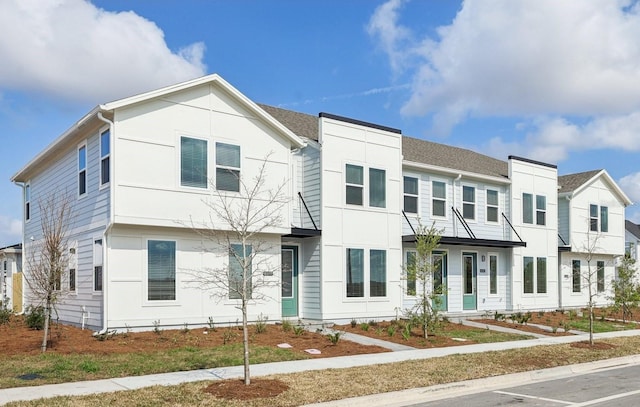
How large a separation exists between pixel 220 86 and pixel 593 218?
22.1 m

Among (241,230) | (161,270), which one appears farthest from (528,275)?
(161,270)

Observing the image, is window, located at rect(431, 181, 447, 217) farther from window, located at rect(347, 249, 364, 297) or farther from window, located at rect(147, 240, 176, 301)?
window, located at rect(147, 240, 176, 301)

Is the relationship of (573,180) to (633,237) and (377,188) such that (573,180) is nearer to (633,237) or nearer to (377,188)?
(377,188)

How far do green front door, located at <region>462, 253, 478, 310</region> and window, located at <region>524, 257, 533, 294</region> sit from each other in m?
3.14

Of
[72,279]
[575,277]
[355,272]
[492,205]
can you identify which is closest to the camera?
[72,279]

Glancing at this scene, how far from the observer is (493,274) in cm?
2705

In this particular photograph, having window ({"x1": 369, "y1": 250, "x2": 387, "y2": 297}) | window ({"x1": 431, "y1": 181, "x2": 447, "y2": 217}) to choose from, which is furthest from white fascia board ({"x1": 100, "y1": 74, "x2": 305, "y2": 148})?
window ({"x1": 431, "y1": 181, "x2": 447, "y2": 217})

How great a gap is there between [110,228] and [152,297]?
7.01ft

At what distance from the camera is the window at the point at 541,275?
28766 millimetres

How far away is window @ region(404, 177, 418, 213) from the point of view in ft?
78.4

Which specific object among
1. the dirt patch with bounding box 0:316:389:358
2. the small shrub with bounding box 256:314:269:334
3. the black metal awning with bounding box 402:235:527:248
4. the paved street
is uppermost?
the black metal awning with bounding box 402:235:527:248

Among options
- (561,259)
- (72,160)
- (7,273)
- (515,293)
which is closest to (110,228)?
(72,160)

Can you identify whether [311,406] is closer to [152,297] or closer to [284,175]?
[152,297]

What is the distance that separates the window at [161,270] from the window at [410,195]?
31.8 ft
